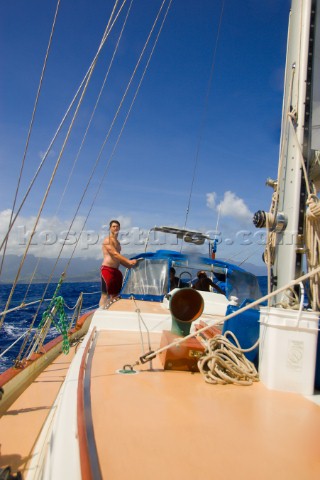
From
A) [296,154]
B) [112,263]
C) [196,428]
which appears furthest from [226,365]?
[112,263]

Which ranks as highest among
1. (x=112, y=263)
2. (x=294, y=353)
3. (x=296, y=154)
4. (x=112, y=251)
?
(x=296, y=154)

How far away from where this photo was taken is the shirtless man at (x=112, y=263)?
259 inches

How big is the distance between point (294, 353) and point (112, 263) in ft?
15.5

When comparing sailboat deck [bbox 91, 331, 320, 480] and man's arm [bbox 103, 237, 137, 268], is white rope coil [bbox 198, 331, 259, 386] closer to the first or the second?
sailboat deck [bbox 91, 331, 320, 480]

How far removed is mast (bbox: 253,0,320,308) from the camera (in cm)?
290

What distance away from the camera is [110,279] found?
22.7 feet

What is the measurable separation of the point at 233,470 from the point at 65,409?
37.6 inches

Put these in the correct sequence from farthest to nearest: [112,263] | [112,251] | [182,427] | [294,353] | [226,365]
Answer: [112,263], [112,251], [226,365], [294,353], [182,427]

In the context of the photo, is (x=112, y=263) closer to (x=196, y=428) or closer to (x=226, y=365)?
(x=226, y=365)

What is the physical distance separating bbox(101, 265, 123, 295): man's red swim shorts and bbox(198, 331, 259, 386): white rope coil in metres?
4.26

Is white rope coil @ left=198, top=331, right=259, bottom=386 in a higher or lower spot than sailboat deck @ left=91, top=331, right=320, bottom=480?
higher

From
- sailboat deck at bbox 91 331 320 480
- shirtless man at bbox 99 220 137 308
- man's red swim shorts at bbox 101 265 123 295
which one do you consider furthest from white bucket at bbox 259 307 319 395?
man's red swim shorts at bbox 101 265 123 295

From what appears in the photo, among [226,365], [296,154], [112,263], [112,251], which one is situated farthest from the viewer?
[112,263]

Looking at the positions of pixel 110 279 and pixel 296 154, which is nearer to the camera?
pixel 296 154
